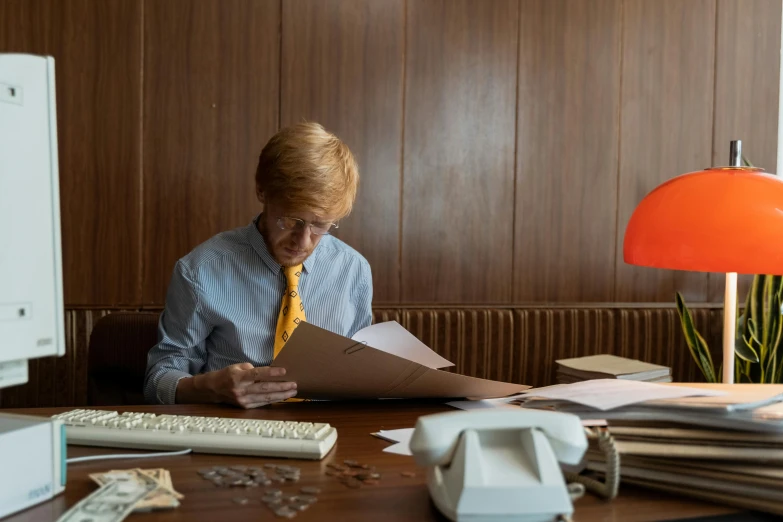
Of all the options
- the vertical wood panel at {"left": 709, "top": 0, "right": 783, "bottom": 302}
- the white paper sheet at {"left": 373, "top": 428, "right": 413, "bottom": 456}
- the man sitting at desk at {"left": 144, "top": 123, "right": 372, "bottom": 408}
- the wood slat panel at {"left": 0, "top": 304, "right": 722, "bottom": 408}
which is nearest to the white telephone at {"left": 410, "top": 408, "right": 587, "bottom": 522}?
the white paper sheet at {"left": 373, "top": 428, "right": 413, "bottom": 456}

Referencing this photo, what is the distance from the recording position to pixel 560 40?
349 cm

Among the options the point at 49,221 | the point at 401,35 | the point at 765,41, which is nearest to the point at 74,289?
the point at 401,35

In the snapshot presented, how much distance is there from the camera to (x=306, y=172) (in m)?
1.92

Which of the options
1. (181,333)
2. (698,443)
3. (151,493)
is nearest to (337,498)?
(151,493)

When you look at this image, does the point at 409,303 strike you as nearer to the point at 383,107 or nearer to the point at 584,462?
the point at 383,107

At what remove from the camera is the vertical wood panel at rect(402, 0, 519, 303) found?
3305mm

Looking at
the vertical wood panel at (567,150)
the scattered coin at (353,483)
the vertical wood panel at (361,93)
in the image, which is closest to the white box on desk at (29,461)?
the scattered coin at (353,483)

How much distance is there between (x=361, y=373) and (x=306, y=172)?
0.63 meters

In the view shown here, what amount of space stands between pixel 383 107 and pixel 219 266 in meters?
1.43

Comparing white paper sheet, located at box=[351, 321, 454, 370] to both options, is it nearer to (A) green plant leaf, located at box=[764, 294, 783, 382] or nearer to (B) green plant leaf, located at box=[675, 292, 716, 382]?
(B) green plant leaf, located at box=[675, 292, 716, 382]

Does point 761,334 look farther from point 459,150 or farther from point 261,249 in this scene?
point 261,249

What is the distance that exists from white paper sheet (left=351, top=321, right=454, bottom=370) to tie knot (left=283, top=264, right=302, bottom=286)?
0.41 metres

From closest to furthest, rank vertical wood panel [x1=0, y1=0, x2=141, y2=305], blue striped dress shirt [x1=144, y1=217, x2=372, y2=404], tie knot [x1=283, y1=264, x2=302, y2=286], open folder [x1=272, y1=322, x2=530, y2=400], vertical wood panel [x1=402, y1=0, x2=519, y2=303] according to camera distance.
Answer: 1. open folder [x1=272, y1=322, x2=530, y2=400]
2. blue striped dress shirt [x1=144, y1=217, x2=372, y2=404]
3. tie knot [x1=283, y1=264, x2=302, y2=286]
4. vertical wood panel [x1=0, y1=0, x2=141, y2=305]
5. vertical wood panel [x1=402, y1=0, x2=519, y2=303]

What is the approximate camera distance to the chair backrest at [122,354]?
7.31 ft
